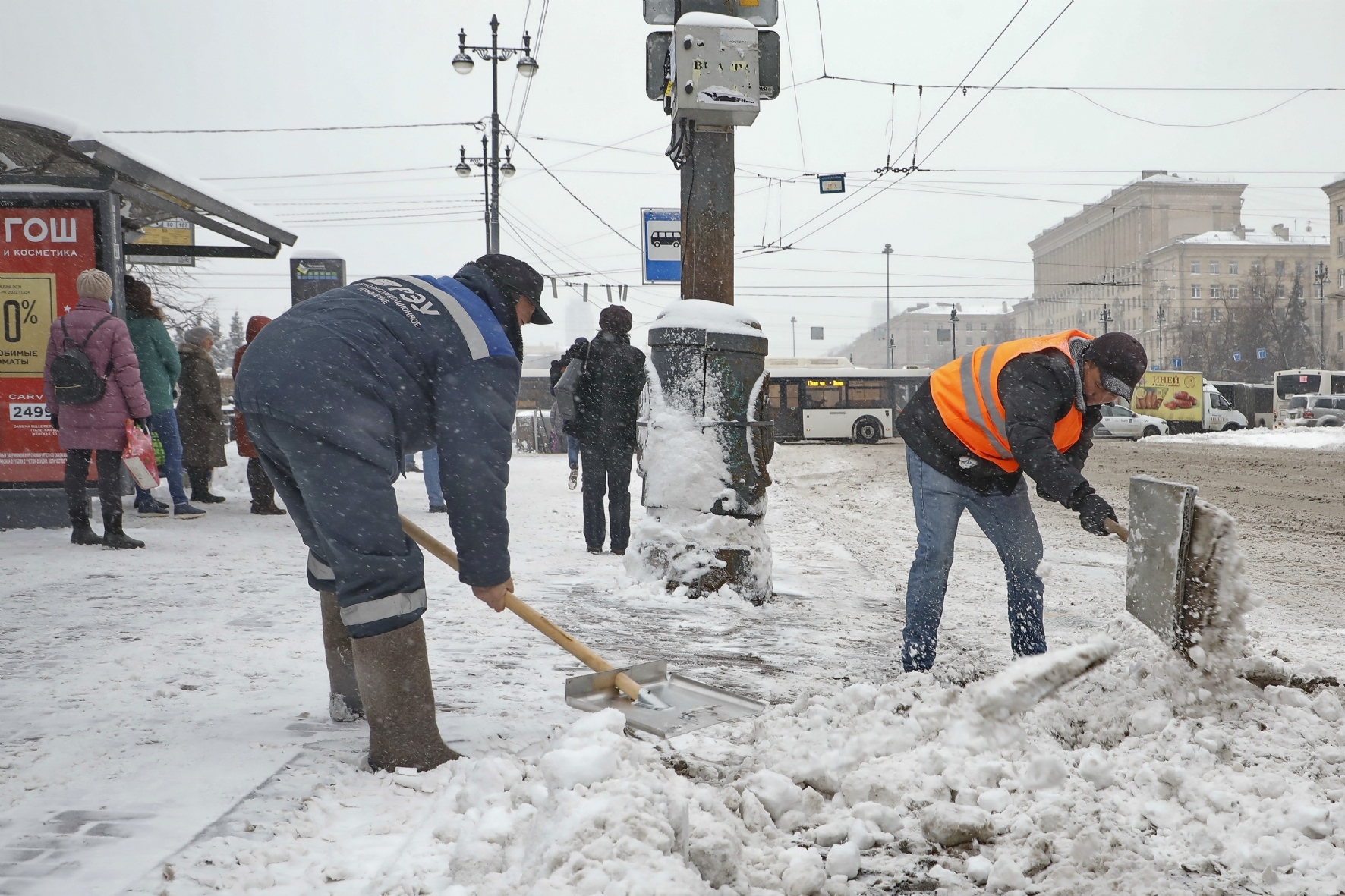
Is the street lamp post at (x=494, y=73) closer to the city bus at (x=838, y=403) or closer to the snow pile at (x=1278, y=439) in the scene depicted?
the city bus at (x=838, y=403)

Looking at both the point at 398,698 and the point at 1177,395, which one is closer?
the point at 398,698

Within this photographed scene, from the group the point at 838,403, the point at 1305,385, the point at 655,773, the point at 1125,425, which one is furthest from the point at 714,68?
the point at 1305,385

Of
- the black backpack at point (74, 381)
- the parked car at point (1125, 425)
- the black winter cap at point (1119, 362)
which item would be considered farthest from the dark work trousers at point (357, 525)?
the parked car at point (1125, 425)

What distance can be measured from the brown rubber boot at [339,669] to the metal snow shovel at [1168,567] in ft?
8.50

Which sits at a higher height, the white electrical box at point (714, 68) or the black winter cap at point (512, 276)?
the white electrical box at point (714, 68)

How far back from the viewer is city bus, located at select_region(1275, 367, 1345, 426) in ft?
121

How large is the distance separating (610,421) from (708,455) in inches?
62.7

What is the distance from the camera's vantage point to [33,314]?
6.71 metres

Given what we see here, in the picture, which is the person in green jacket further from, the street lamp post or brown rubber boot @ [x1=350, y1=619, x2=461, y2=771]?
the street lamp post

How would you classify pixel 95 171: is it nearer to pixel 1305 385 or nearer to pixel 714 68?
pixel 714 68

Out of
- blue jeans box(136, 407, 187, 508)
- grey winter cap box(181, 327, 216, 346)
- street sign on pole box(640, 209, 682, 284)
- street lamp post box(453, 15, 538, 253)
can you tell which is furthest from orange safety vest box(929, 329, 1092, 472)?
street lamp post box(453, 15, 538, 253)

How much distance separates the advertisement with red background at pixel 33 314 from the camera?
6.66 metres

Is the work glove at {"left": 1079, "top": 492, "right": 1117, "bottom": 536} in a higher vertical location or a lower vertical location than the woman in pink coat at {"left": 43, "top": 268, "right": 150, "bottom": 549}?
lower

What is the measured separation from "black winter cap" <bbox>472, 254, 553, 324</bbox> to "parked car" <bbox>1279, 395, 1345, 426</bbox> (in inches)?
1422
